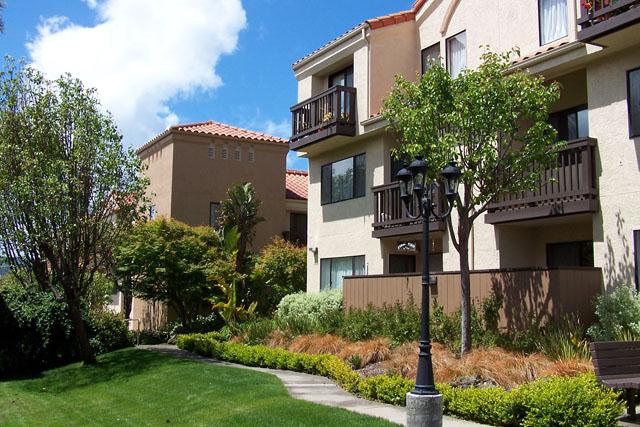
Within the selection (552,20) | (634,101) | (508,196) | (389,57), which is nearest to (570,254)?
(508,196)

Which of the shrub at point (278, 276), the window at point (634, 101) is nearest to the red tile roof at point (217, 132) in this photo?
the shrub at point (278, 276)

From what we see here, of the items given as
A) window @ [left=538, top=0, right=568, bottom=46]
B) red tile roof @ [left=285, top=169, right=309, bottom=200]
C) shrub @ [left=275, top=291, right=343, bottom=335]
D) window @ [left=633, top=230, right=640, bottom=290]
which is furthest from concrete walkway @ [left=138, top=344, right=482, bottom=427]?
red tile roof @ [left=285, top=169, right=309, bottom=200]

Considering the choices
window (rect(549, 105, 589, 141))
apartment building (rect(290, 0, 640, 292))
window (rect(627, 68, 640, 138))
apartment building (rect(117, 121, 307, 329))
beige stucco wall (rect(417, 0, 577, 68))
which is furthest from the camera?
apartment building (rect(117, 121, 307, 329))

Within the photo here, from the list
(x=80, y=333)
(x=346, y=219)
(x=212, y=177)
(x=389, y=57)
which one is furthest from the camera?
(x=212, y=177)

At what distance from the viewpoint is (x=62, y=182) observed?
18234mm

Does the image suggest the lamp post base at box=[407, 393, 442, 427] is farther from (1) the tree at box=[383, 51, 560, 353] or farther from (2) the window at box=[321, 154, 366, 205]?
(2) the window at box=[321, 154, 366, 205]

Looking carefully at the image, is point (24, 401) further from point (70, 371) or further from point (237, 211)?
point (237, 211)

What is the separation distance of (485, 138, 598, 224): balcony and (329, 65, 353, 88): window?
921 cm

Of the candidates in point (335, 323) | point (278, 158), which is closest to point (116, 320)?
point (335, 323)

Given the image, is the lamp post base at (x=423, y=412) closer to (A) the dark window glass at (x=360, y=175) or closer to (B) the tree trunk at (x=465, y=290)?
(B) the tree trunk at (x=465, y=290)

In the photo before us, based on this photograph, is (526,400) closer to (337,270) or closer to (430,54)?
(337,270)

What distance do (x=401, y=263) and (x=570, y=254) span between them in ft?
19.5

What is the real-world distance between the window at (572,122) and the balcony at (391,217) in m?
3.85

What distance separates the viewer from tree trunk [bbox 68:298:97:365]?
63.5 ft
